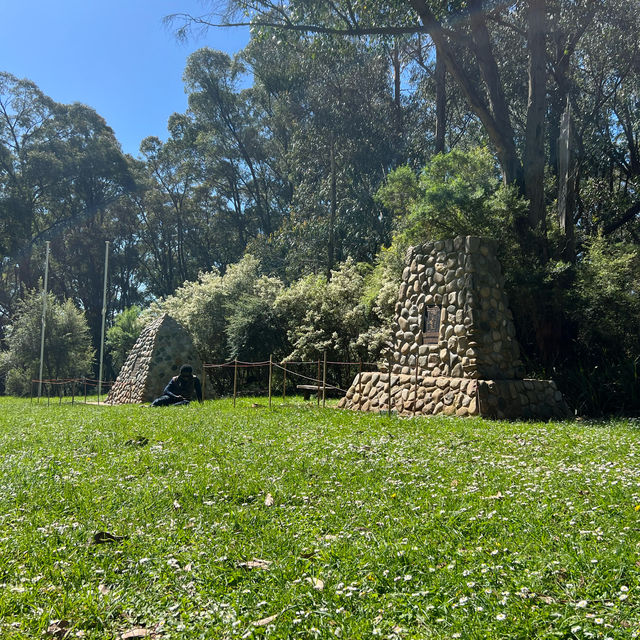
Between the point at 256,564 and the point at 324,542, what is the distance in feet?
1.75

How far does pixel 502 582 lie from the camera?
124 inches

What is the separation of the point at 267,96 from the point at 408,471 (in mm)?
35742

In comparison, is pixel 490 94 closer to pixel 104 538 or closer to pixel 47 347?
pixel 104 538

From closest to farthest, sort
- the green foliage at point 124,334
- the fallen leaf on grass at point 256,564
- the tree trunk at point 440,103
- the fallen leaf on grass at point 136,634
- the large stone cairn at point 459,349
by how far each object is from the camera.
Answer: the fallen leaf on grass at point 136,634, the fallen leaf on grass at point 256,564, the large stone cairn at point 459,349, the tree trunk at point 440,103, the green foliage at point 124,334

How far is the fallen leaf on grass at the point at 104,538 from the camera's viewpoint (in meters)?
4.09

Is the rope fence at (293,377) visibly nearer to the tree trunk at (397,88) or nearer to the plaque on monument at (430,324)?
the plaque on monument at (430,324)

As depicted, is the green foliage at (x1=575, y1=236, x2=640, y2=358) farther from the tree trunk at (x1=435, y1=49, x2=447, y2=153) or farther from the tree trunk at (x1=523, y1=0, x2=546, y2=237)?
the tree trunk at (x1=435, y1=49, x2=447, y2=153)

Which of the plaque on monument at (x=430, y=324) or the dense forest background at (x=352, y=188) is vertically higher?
the dense forest background at (x=352, y=188)

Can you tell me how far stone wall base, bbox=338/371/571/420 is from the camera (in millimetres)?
11141

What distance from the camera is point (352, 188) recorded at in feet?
92.5

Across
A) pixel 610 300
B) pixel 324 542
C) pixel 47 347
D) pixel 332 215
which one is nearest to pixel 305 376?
pixel 610 300

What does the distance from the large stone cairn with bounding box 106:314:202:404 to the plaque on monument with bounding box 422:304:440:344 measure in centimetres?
986

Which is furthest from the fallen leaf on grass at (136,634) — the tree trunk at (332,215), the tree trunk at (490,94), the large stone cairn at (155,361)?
the tree trunk at (332,215)

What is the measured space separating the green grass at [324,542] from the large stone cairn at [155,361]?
1169 cm
